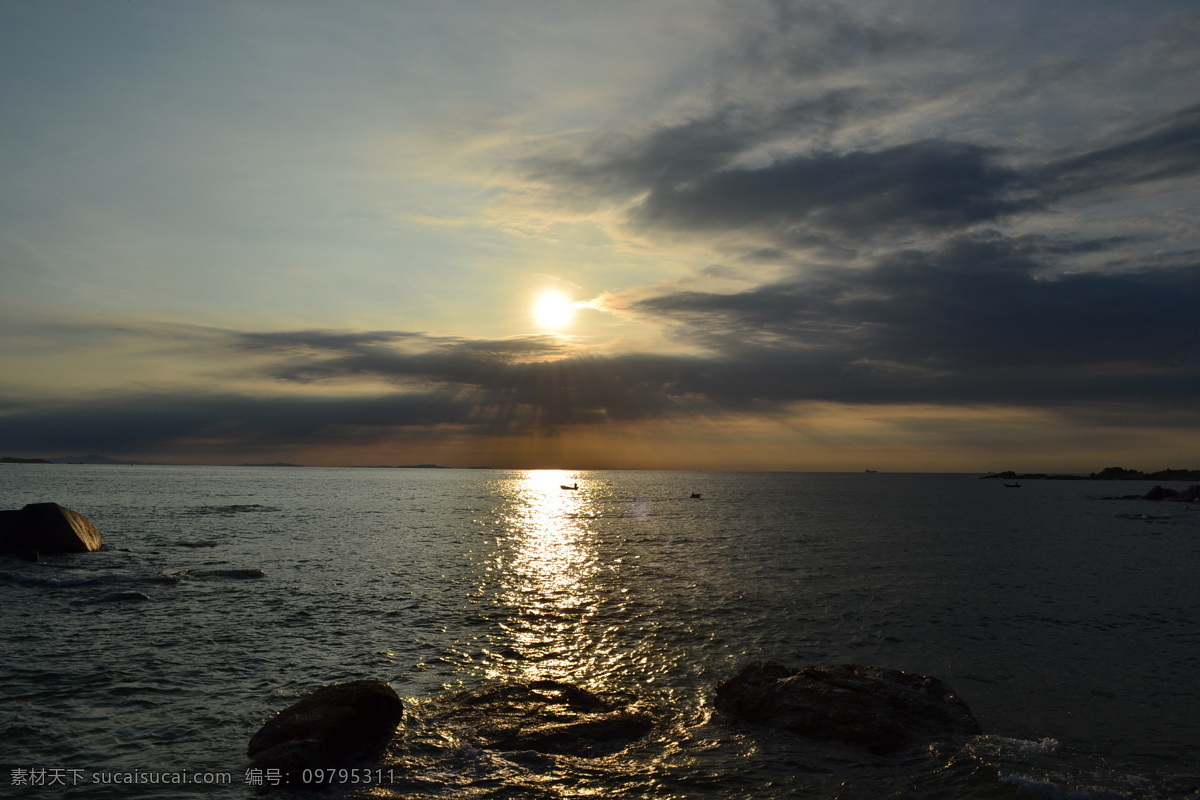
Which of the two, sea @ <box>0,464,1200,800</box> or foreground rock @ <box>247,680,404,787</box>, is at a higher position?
foreground rock @ <box>247,680,404,787</box>

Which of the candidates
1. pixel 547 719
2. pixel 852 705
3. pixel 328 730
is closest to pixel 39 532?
pixel 328 730

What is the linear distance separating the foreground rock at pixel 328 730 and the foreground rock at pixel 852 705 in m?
8.24

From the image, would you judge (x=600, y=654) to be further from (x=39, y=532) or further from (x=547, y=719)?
(x=39, y=532)

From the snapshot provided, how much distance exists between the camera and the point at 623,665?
806 inches

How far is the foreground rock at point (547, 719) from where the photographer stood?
14.4 metres

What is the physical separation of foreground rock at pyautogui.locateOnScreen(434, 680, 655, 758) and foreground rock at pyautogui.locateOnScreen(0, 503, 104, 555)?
36854 mm

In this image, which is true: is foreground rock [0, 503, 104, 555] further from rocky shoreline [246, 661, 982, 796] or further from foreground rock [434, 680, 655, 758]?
foreground rock [434, 680, 655, 758]

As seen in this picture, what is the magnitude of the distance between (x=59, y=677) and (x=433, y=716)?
10.9 metres

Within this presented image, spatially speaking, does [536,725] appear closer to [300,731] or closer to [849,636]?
[300,731]

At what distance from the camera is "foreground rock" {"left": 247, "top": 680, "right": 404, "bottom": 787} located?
12.7 metres

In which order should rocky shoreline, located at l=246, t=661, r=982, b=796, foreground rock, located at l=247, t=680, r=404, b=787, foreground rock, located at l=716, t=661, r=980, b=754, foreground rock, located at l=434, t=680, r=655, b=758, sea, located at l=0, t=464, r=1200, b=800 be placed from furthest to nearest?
foreground rock, located at l=716, t=661, r=980, b=754, foreground rock, located at l=434, t=680, r=655, b=758, rocky shoreline, located at l=246, t=661, r=982, b=796, sea, located at l=0, t=464, r=1200, b=800, foreground rock, located at l=247, t=680, r=404, b=787

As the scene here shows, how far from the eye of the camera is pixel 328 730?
13.3 m

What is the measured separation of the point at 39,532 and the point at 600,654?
38595mm

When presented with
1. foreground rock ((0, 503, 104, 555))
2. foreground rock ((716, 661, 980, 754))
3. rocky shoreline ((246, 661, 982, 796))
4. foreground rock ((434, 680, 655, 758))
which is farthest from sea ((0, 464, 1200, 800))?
foreground rock ((0, 503, 104, 555))
